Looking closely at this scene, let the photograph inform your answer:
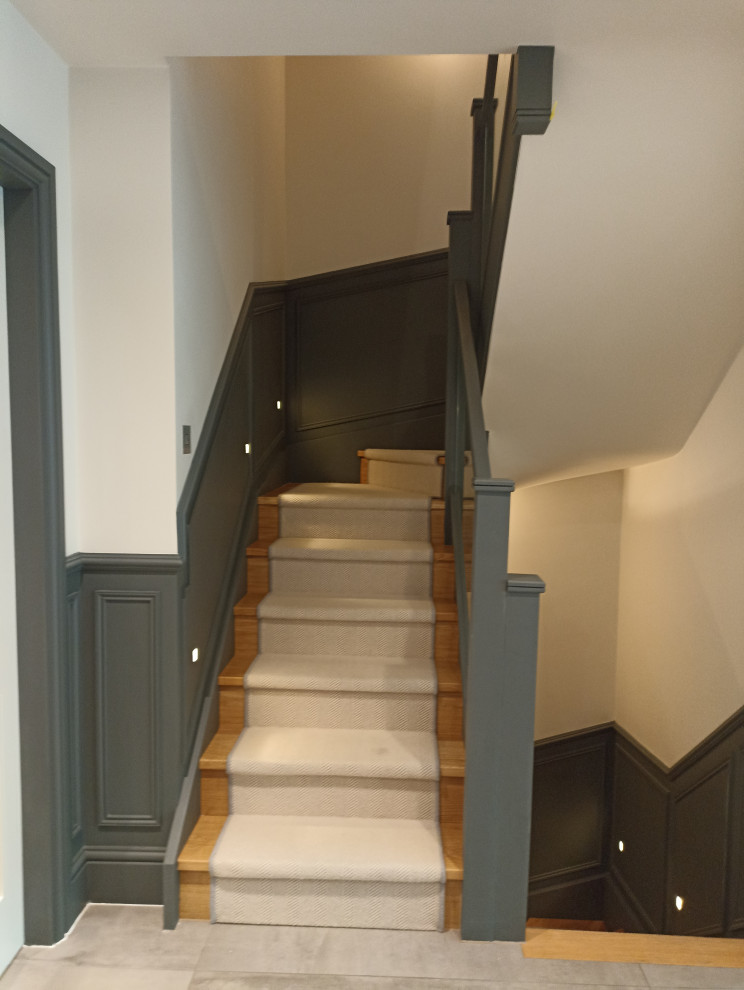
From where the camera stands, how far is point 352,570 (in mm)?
3684

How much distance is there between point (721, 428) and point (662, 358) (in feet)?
2.09

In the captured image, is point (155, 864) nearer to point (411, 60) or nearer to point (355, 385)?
point (355, 385)

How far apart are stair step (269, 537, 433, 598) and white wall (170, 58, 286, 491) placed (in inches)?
36.3

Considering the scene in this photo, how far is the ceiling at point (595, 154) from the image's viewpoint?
2.11 meters

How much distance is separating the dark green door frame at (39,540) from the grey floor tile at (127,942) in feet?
0.19

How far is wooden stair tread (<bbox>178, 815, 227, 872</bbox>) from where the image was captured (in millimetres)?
2600

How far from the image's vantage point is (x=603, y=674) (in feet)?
17.5

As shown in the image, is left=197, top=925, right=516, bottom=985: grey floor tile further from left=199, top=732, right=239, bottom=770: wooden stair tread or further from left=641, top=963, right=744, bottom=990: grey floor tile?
left=199, top=732, right=239, bottom=770: wooden stair tread

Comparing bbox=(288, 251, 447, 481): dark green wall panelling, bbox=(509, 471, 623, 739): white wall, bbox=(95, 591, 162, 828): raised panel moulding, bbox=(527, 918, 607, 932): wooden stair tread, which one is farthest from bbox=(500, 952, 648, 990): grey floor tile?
bbox=(527, 918, 607, 932): wooden stair tread

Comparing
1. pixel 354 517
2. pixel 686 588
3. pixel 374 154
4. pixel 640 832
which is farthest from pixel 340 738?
pixel 374 154

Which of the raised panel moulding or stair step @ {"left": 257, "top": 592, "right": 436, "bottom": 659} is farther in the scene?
stair step @ {"left": 257, "top": 592, "right": 436, "bottom": 659}

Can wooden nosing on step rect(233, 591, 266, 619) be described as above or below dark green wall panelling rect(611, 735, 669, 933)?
above

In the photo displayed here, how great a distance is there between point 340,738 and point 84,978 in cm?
109

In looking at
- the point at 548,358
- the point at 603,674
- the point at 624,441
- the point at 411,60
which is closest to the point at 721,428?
the point at 624,441
